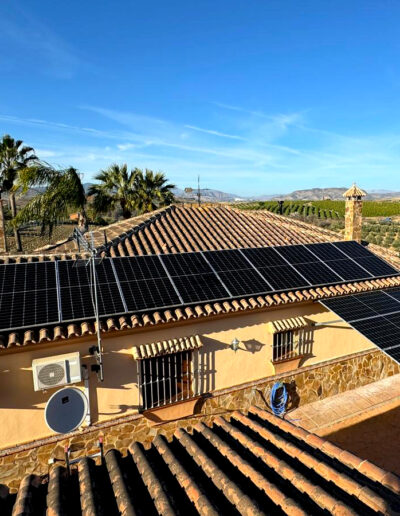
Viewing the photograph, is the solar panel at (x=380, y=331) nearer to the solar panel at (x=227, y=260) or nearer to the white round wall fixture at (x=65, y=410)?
the solar panel at (x=227, y=260)

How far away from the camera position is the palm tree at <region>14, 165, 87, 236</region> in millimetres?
14523

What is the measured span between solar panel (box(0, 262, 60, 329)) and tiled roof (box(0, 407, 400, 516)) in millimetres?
3501

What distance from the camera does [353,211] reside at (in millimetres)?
16859

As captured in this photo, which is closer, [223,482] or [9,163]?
[223,482]

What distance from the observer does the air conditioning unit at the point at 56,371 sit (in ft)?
24.9

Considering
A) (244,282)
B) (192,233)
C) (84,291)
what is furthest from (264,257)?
(84,291)

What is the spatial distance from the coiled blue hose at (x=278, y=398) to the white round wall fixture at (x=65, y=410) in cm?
648

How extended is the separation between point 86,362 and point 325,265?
9572 millimetres

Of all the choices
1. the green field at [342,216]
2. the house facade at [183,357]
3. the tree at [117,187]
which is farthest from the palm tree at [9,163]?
the green field at [342,216]

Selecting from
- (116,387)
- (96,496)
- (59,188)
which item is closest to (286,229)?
(59,188)

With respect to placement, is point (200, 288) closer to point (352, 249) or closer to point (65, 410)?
point (65, 410)

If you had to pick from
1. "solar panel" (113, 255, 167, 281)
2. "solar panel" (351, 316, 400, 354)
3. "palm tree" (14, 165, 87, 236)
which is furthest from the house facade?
"palm tree" (14, 165, 87, 236)

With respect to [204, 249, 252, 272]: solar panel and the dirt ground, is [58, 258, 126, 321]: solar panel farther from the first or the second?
the dirt ground

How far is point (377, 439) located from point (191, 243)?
33.1 ft
